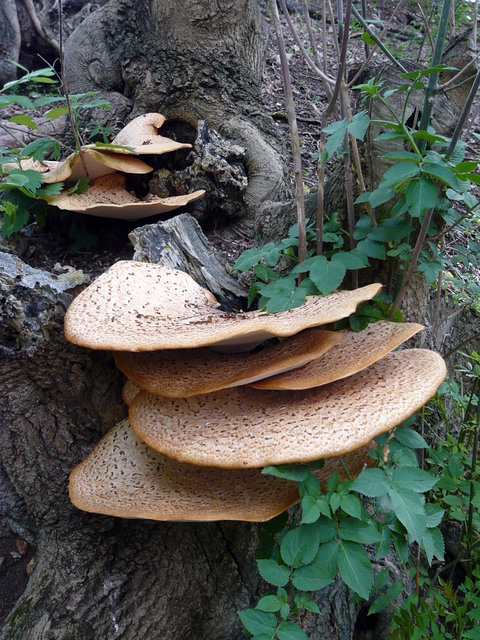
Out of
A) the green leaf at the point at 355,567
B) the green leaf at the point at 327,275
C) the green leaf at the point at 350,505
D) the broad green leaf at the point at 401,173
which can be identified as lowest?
the green leaf at the point at 355,567

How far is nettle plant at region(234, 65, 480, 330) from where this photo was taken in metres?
1.65

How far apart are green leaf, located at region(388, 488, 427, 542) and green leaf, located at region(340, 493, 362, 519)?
0.35 ft

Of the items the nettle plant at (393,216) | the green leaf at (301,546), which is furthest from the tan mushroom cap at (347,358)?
the green leaf at (301,546)

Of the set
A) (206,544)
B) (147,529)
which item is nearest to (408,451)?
(206,544)

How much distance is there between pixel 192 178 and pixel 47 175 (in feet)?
3.30

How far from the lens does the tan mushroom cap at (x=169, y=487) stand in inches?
72.4

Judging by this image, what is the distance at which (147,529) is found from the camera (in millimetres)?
2361

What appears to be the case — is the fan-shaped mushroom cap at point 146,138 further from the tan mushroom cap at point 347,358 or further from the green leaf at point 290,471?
the green leaf at point 290,471

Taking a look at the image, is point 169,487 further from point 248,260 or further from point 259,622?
point 248,260

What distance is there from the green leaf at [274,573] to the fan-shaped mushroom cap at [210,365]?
0.61 metres

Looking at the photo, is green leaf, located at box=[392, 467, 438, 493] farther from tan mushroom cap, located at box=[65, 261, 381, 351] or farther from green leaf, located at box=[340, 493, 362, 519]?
tan mushroom cap, located at box=[65, 261, 381, 351]

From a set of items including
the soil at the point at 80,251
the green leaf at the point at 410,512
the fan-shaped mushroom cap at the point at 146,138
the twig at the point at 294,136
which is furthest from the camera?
the fan-shaped mushroom cap at the point at 146,138

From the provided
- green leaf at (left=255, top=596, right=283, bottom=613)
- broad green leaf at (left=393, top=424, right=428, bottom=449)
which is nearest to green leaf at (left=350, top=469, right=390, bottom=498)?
broad green leaf at (left=393, top=424, right=428, bottom=449)

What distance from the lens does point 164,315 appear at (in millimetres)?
2141
